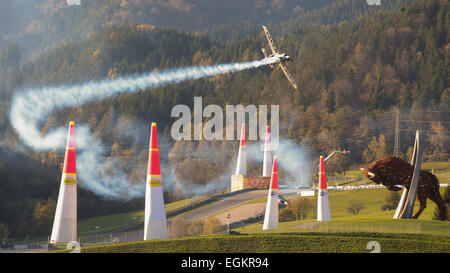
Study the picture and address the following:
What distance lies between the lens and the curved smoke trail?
110938 mm

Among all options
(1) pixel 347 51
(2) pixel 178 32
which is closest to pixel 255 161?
(1) pixel 347 51

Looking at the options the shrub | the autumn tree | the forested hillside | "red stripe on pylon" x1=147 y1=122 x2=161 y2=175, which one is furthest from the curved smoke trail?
"red stripe on pylon" x1=147 y1=122 x2=161 y2=175

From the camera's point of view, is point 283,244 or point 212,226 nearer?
point 283,244

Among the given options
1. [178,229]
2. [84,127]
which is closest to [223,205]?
[178,229]

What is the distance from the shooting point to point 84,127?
145125 mm

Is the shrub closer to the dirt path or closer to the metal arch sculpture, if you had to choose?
the dirt path

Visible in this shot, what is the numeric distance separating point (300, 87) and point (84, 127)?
140 feet

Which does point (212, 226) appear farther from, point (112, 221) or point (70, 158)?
point (70, 158)

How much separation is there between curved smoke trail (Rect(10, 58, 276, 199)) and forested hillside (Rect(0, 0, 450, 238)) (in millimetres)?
2324

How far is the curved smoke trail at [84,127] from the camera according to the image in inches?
4368

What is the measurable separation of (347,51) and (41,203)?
291 feet

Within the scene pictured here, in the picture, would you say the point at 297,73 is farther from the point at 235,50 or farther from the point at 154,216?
the point at 154,216

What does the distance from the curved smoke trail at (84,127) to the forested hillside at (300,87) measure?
232 cm

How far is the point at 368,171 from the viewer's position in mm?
58094
